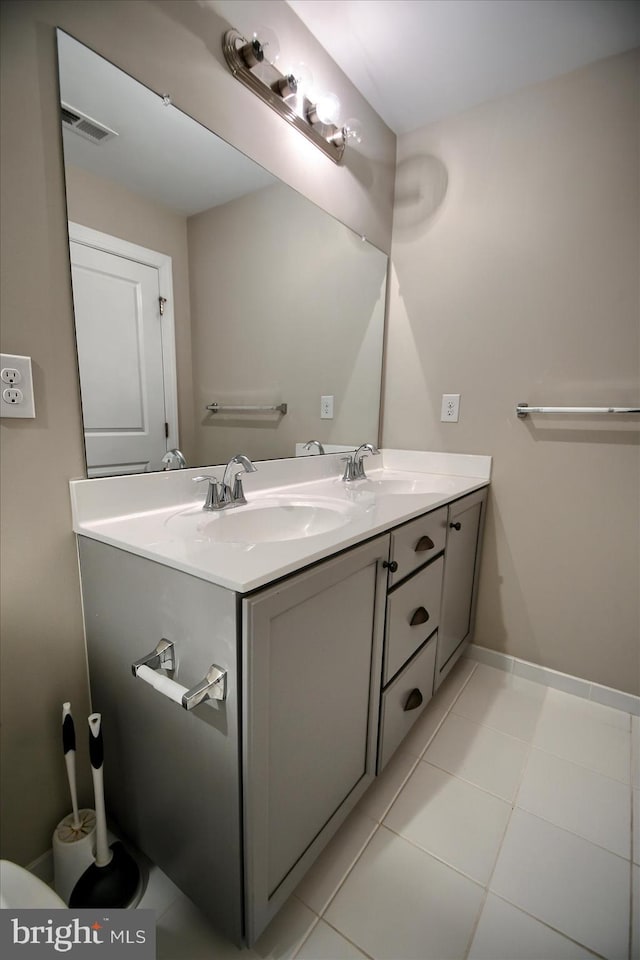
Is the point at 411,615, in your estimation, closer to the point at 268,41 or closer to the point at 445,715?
the point at 445,715

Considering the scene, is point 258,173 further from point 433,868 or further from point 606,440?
point 433,868

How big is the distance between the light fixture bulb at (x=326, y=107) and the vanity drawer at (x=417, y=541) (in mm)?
1333

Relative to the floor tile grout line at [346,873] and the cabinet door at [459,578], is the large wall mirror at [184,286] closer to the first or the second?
the cabinet door at [459,578]

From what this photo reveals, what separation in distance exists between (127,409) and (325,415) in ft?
2.71

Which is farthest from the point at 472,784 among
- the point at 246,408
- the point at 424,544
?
the point at 246,408

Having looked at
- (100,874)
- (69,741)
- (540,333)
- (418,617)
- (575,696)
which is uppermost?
(540,333)

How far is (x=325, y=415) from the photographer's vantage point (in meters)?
1.63

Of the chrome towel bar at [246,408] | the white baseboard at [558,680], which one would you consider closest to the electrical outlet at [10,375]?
the chrome towel bar at [246,408]

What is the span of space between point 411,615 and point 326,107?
5.33ft

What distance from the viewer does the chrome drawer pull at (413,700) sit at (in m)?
1.19

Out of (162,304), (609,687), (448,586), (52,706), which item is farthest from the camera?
(609,687)

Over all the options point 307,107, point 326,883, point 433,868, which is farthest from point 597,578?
point 307,107

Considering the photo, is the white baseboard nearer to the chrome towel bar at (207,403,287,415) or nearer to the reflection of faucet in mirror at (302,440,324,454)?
the reflection of faucet in mirror at (302,440,324,454)

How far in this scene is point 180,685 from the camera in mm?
679
